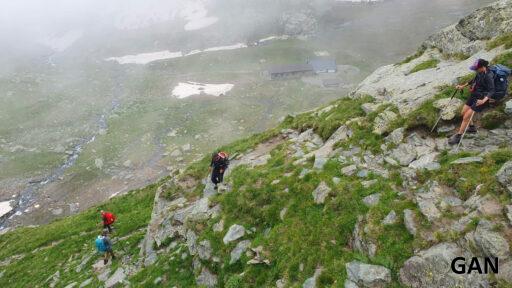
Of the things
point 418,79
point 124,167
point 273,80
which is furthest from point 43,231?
point 273,80

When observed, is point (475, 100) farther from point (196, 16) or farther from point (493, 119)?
point (196, 16)

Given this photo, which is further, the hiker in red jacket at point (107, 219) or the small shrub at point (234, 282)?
the hiker in red jacket at point (107, 219)

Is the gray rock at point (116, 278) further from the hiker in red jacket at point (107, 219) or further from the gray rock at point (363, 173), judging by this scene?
the gray rock at point (363, 173)

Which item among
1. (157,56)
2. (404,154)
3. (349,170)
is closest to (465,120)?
(404,154)

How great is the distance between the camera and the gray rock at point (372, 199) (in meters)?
17.1

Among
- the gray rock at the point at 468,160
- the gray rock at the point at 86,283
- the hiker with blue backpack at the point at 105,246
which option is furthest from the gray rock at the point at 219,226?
the gray rock at the point at 86,283

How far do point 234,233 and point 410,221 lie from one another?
8931mm

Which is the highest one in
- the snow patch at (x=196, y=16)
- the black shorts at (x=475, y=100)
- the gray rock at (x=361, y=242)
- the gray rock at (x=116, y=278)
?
the black shorts at (x=475, y=100)

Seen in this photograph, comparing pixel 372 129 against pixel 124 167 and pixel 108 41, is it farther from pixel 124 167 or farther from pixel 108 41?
pixel 108 41

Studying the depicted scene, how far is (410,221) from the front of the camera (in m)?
15.2

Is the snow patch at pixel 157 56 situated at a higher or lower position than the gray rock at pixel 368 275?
lower

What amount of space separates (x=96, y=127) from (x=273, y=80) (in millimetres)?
49233

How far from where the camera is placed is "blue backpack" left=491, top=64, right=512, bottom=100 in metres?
17.8

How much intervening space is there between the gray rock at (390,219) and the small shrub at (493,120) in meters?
6.93
